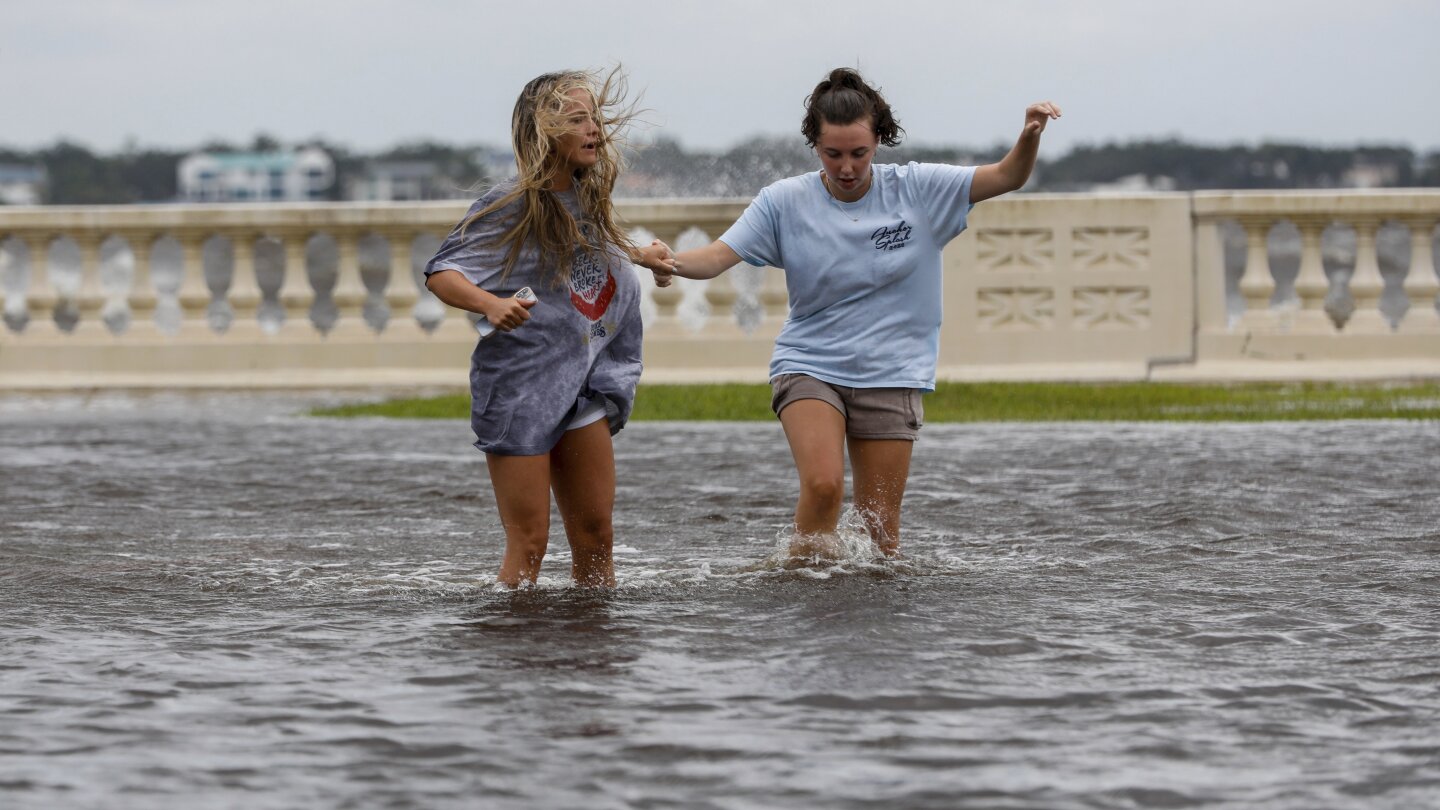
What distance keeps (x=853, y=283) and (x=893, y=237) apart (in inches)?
6.7

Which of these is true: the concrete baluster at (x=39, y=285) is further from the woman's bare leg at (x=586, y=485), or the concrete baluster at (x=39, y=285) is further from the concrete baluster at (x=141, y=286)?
the woman's bare leg at (x=586, y=485)

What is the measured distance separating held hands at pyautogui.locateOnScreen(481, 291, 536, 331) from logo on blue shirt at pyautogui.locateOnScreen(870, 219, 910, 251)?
3.88 feet

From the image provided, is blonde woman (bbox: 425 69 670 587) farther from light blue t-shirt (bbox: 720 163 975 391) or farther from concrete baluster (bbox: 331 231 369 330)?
concrete baluster (bbox: 331 231 369 330)

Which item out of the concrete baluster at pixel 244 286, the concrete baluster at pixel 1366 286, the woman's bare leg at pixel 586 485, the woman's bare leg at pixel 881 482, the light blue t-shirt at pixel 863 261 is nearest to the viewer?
the woman's bare leg at pixel 586 485

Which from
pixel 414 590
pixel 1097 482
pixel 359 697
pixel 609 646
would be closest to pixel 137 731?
pixel 359 697

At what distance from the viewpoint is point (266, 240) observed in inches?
647

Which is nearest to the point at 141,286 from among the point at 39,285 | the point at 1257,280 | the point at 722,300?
the point at 39,285

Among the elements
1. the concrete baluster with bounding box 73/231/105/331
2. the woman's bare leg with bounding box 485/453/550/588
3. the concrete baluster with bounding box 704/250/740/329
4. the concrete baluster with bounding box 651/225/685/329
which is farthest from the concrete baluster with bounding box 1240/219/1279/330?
the woman's bare leg with bounding box 485/453/550/588

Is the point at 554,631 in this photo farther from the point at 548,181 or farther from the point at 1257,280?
the point at 1257,280

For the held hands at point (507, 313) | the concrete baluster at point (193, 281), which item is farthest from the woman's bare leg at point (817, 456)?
the concrete baluster at point (193, 281)

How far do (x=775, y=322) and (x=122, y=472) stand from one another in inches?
243

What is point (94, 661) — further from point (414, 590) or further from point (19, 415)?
point (19, 415)

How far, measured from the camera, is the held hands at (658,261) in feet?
19.6

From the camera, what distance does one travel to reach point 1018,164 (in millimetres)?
6191
